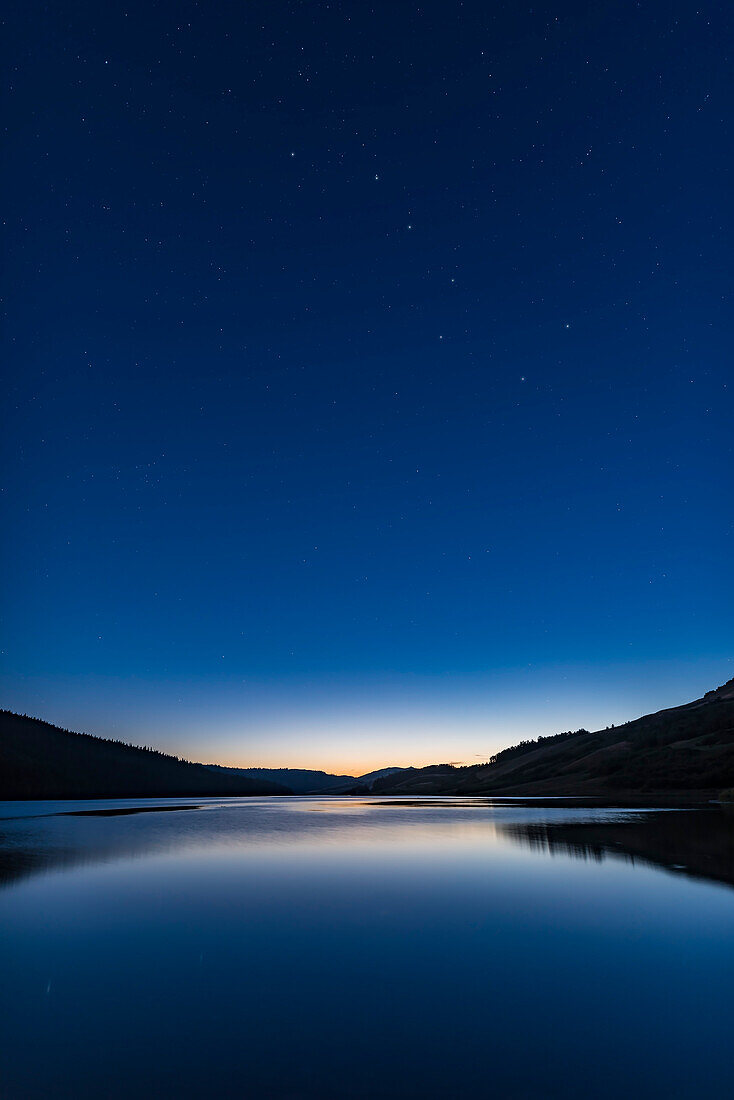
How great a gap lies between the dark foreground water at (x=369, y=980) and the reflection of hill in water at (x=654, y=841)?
54cm

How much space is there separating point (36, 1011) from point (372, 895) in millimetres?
11494

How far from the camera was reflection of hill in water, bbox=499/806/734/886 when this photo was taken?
80.3 ft

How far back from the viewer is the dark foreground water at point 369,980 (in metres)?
8.09

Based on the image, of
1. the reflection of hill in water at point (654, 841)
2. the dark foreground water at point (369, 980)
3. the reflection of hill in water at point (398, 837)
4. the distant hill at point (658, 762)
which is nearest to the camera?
the dark foreground water at point (369, 980)

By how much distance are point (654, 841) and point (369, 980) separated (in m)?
26.5

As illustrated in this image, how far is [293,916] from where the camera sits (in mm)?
17062

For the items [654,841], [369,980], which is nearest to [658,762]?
[654,841]

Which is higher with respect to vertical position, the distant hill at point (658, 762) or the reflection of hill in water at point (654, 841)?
the distant hill at point (658, 762)

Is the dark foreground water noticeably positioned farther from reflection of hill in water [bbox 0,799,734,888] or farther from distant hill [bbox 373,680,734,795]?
distant hill [bbox 373,680,734,795]

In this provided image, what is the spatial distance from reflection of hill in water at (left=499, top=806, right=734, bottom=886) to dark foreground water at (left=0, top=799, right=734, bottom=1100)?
541 mm

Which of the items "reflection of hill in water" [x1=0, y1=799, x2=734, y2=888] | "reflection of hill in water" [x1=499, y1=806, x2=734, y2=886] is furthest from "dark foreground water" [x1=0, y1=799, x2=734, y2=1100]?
"reflection of hill in water" [x1=0, y1=799, x2=734, y2=888]

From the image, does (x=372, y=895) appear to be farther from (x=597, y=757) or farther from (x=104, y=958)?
(x=597, y=757)

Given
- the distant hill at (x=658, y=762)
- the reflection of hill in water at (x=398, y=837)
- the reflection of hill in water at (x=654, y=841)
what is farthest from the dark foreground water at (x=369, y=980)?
the distant hill at (x=658, y=762)

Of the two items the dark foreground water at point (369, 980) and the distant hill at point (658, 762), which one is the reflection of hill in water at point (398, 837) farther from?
the distant hill at point (658, 762)
